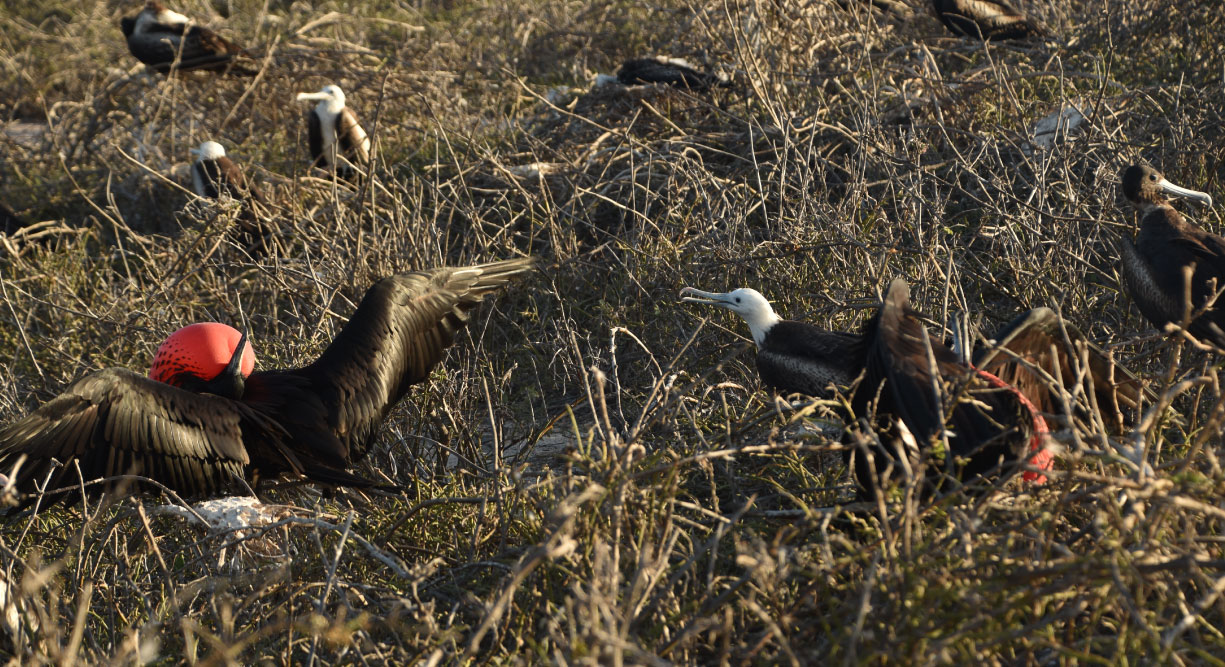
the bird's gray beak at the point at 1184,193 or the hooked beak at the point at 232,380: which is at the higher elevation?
the bird's gray beak at the point at 1184,193

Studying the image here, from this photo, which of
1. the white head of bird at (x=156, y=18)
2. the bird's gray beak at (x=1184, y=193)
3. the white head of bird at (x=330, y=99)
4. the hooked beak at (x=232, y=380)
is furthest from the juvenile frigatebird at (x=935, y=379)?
the white head of bird at (x=156, y=18)

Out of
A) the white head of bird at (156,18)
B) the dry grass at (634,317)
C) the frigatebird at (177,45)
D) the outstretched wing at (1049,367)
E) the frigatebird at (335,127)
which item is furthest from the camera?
the white head of bird at (156,18)

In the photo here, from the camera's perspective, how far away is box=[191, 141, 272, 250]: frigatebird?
415 cm

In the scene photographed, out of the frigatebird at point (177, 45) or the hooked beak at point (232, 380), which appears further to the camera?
the frigatebird at point (177, 45)

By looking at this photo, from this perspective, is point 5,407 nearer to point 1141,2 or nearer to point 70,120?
point 70,120

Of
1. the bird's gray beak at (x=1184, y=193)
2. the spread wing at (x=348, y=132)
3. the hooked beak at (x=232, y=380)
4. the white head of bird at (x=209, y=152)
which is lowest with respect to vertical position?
the spread wing at (x=348, y=132)

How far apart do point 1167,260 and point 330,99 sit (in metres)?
3.42

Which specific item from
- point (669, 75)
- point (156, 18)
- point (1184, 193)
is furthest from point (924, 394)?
point (156, 18)

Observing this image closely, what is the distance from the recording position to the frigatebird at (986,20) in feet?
15.3

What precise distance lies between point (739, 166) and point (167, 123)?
8.43 ft

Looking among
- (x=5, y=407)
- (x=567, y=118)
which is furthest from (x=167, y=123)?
(x=5, y=407)

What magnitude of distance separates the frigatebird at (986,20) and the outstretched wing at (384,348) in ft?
8.33

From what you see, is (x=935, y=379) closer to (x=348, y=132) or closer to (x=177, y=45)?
(x=348, y=132)

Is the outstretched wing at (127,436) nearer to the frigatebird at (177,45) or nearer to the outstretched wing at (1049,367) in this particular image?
the outstretched wing at (1049,367)
